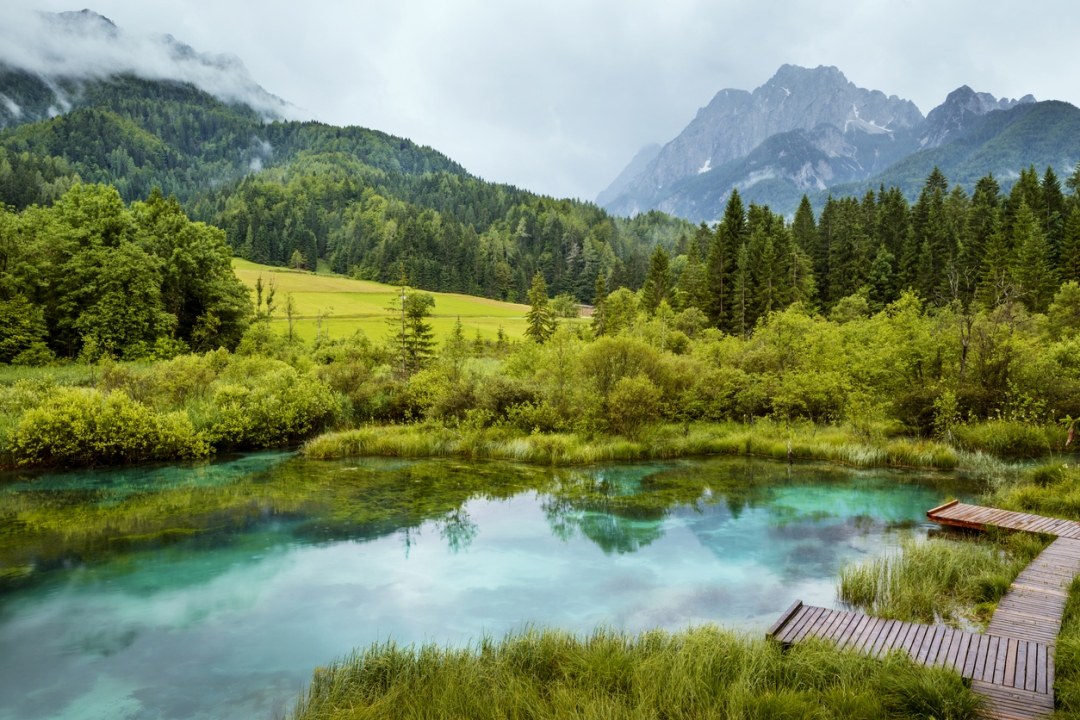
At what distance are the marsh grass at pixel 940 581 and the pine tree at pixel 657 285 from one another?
5756cm

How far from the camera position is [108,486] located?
2425 centimetres

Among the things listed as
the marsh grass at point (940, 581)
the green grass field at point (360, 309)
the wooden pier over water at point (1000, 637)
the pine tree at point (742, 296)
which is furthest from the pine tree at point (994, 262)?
the wooden pier over water at point (1000, 637)

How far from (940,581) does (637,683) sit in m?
8.53

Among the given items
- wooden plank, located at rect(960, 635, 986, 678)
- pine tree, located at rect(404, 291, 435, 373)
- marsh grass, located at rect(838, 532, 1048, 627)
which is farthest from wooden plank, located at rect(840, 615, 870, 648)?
pine tree, located at rect(404, 291, 435, 373)

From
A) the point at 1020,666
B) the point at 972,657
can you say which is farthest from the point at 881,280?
the point at 1020,666

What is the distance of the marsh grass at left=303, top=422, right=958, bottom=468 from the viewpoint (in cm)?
2872

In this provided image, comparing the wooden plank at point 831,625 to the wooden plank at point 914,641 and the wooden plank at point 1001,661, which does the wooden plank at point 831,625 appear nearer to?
the wooden plank at point 914,641

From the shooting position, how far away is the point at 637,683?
8430 millimetres

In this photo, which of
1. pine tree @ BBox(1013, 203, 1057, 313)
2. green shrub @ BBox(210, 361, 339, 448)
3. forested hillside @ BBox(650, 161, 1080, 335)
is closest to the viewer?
green shrub @ BBox(210, 361, 339, 448)

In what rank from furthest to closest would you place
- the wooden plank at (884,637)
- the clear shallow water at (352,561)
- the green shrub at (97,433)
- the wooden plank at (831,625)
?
the green shrub at (97,433)
the clear shallow water at (352,561)
the wooden plank at (831,625)
the wooden plank at (884,637)

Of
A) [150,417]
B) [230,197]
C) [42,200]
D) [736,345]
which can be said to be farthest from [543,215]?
[150,417]

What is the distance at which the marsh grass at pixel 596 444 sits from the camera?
1131 inches

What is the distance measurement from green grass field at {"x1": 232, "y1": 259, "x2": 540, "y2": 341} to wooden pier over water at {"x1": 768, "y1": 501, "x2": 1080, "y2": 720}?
185 ft

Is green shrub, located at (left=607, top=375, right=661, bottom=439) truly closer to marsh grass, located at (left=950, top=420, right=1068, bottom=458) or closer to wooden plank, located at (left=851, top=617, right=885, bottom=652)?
marsh grass, located at (left=950, top=420, right=1068, bottom=458)
